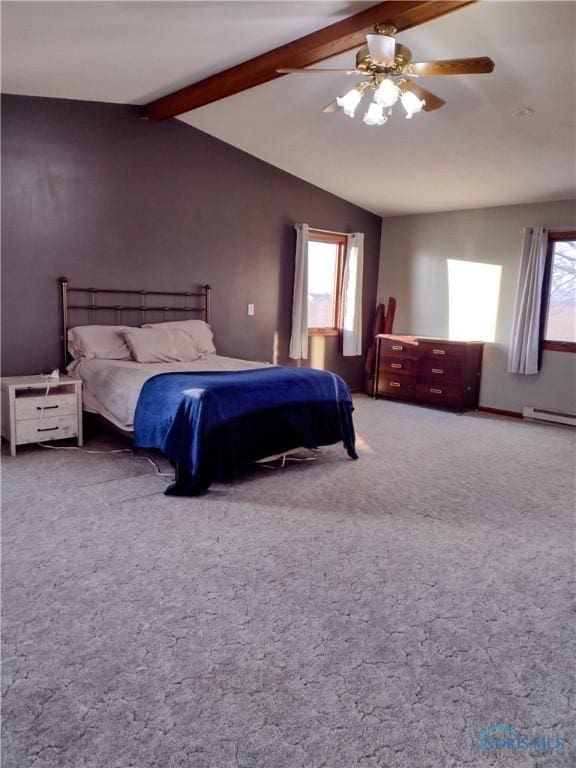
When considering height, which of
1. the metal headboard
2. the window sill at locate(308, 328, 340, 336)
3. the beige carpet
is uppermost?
the metal headboard

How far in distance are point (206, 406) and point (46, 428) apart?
151 centimetres

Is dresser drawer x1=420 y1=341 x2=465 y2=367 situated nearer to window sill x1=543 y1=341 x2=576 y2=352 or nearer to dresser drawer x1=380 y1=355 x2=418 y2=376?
dresser drawer x1=380 y1=355 x2=418 y2=376

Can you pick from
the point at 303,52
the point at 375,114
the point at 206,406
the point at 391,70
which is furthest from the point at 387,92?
the point at 206,406

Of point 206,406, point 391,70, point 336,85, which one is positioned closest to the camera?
point 391,70

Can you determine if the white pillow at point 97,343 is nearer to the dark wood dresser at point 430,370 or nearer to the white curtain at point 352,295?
the white curtain at point 352,295

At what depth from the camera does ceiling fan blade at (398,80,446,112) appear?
286cm

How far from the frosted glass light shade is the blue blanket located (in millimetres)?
1891

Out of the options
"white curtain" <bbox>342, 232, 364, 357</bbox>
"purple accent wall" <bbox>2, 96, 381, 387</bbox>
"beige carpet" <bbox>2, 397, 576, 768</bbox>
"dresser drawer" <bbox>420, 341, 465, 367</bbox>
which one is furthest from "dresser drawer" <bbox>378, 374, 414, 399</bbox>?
"beige carpet" <bbox>2, 397, 576, 768</bbox>

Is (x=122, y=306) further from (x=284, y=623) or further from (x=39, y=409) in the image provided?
(x=284, y=623)

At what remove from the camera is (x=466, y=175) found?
16.7 feet

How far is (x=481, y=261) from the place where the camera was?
237 inches

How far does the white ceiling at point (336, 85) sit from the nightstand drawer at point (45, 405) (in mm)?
2174

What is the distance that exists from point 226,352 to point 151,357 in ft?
4.24

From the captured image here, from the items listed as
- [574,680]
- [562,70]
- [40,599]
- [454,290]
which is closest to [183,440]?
[40,599]
